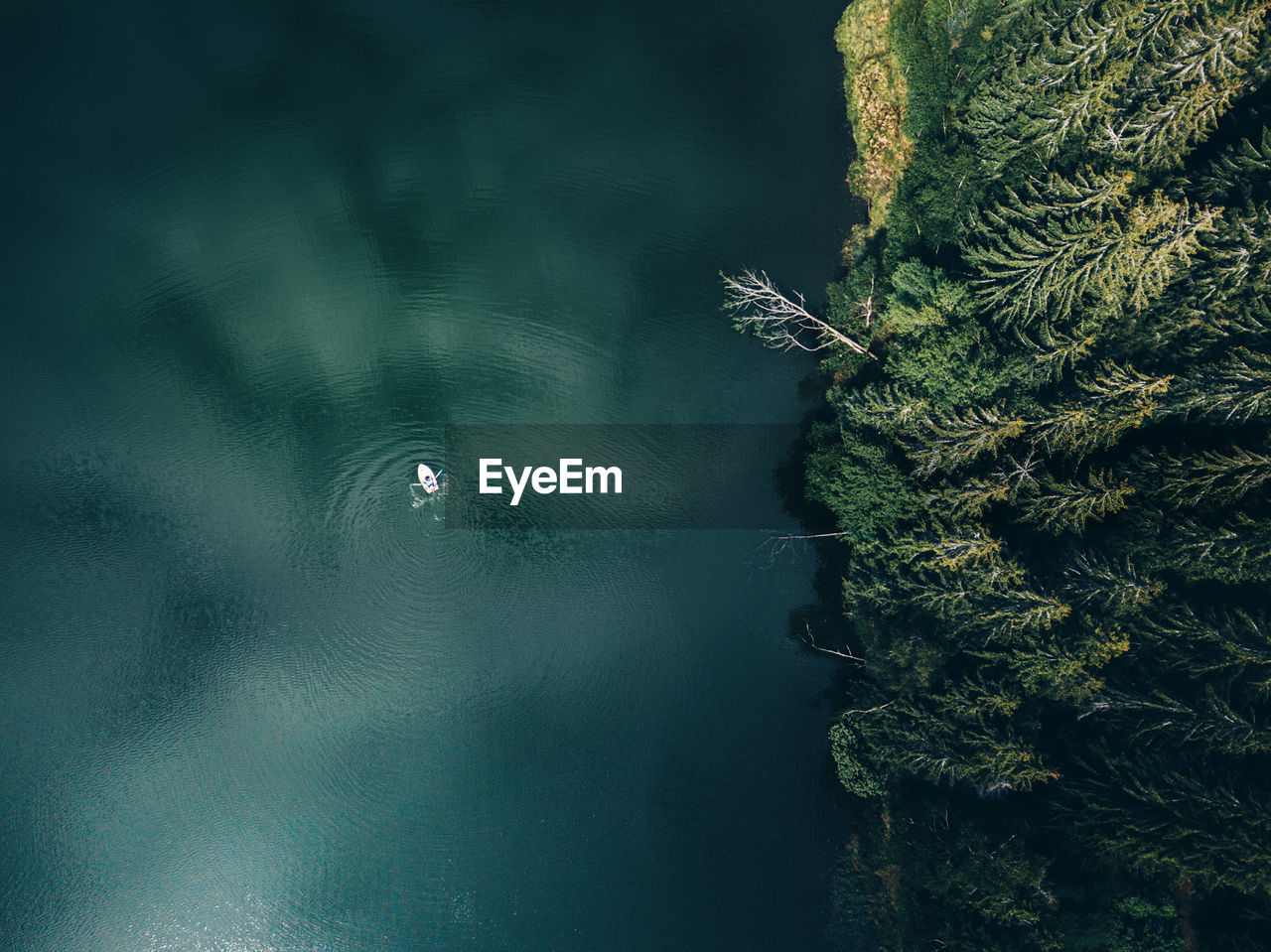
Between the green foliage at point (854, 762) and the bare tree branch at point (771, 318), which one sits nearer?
the green foliage at point (854, 762)

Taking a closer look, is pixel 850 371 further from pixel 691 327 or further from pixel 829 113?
pixel 829 113

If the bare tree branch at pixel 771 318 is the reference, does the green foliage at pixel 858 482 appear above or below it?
below

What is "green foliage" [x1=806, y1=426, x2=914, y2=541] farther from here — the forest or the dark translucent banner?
the dark translucent banner

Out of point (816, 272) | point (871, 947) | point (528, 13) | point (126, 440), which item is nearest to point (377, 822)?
point (126, 440)

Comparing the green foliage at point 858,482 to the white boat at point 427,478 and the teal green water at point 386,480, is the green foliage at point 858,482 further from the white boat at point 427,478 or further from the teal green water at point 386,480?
the white boat at point 427,478

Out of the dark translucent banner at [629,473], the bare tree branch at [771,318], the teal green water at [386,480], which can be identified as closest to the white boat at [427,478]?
the dark translucent banner at [629,473]

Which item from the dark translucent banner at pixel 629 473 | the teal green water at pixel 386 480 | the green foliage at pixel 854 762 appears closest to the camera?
the green foliage at pixel 854 762
